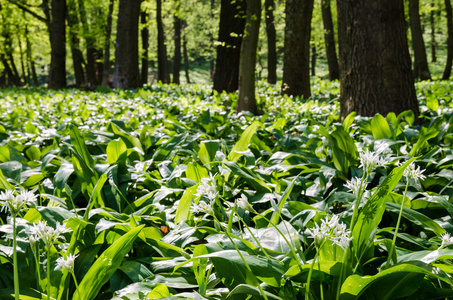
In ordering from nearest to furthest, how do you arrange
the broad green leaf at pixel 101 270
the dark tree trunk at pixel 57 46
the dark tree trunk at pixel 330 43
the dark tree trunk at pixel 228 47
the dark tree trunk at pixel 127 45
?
1. the broad green leaf at pixel 101 270
2. the dark tree trunk at pixel 228 47
3. the dark tree trunk at pixel 127 45
4. the dark tree trunk at pixel 57 46
5. the dark tree trunk at pixel 330 43

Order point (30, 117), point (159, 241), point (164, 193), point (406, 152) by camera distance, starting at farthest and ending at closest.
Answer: point (30, 117), point (406, 152), point (164, 193), point (159, 241)

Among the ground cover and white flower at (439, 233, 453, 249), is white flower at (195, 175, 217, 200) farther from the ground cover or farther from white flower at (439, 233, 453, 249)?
white flower at (439, 233, 453, 249)

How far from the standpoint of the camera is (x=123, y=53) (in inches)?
443

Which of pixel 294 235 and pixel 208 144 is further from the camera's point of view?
pixel 208 144

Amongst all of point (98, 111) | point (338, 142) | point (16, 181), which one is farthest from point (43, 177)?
point (98, 111)

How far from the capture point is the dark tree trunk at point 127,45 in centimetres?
1098

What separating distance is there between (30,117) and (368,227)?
17.5 feet

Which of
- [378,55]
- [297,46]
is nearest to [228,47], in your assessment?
[297,46]

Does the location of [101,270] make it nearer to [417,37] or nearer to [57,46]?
[57,46]

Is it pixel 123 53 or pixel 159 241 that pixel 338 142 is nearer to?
pixel 159 241

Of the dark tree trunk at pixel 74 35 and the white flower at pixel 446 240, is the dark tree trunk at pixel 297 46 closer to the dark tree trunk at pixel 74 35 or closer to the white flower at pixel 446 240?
the white flower at pixel 446 240

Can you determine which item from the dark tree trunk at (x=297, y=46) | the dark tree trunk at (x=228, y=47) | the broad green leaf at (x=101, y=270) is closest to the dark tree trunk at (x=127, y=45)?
the dark tree trunk at (x=228, y=47)

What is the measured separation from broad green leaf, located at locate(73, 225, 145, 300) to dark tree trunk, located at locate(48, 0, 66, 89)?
14599mm

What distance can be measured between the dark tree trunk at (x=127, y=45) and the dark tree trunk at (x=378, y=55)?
831 cm
